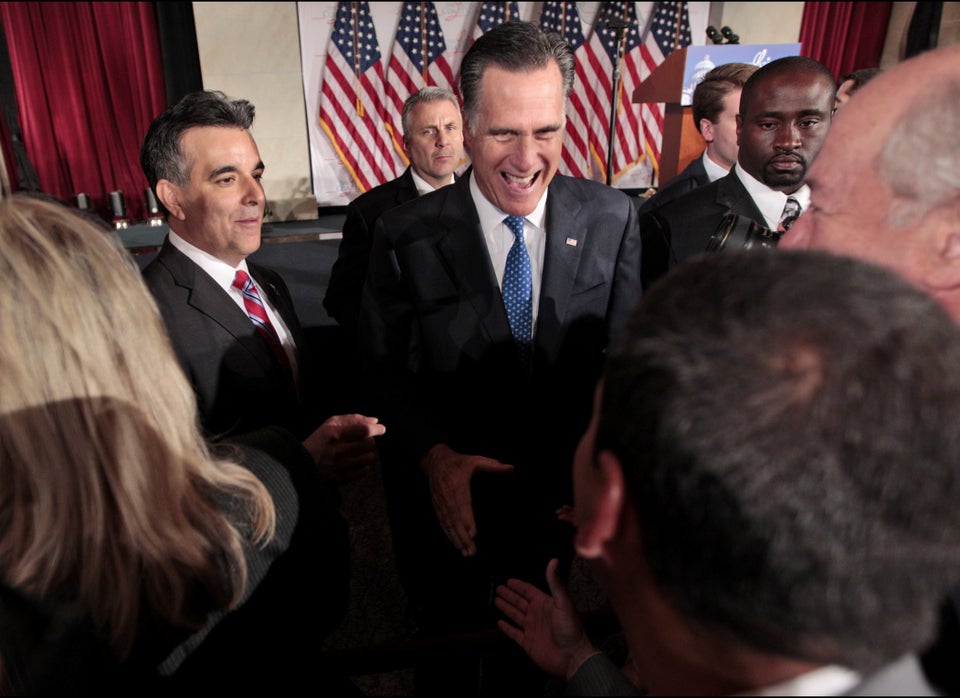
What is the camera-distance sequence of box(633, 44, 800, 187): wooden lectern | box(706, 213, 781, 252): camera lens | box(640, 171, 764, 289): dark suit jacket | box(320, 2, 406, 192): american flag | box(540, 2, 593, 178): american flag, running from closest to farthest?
box(706, 213, 781, 252): camera lens
box(640, 171, 764, 289): dark suit jacket
box(633, 44, 800, 187): wooden lectern
box(320, 2, 406, 192): american flag
box(540, 2, 593, 178): american flag

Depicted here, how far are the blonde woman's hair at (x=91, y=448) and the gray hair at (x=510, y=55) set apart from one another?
0.98m

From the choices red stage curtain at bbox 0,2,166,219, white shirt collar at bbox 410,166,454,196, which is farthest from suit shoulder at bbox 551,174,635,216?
red stage curtain at bbox 0,2,166,219

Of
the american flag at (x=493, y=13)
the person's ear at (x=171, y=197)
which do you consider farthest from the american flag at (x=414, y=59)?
the person's ear at (x=171, y=197)

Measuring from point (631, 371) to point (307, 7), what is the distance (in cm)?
839

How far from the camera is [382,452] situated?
183 cm

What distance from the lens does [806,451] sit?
1.46 ft

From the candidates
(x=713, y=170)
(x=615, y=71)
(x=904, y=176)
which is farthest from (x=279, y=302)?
(x=615, y=71)

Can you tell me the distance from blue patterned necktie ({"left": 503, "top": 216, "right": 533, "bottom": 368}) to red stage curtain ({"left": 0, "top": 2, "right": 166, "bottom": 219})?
7.52 meters

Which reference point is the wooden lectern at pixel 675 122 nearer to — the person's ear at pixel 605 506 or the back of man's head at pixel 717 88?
the back of man's head at pixel 717 88

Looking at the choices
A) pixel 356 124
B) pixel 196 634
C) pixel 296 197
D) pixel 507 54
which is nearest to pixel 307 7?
pixel 356 124

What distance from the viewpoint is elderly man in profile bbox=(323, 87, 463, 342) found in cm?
248

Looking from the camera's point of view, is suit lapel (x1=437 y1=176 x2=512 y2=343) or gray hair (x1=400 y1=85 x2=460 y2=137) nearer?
suit lapel (x1=437 y1=176 x2=512 y2=343)

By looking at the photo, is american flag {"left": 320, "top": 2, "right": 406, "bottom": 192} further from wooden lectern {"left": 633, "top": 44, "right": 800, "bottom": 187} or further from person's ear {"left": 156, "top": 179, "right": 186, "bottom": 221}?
person's ear {"left": 156, "top": 179, "right": 186, "bottom": 221}

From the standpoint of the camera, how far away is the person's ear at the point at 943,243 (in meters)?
0.90
